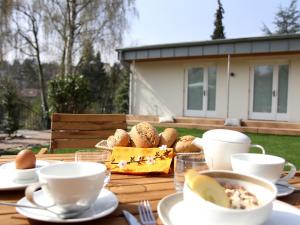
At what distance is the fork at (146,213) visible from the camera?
85cm

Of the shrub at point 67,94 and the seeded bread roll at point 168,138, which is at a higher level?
the shrub at point 67,94

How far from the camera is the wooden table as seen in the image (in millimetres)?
860

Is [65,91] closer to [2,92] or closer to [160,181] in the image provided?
[2,92]

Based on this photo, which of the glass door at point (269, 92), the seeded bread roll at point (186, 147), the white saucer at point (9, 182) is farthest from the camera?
the glass door at point (269, 92)

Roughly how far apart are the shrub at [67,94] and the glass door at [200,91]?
3805 millimetres

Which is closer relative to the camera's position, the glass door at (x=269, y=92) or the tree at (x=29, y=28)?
the glass door at (x=269, y=92)

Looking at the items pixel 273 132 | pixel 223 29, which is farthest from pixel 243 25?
→ pixel 273 132

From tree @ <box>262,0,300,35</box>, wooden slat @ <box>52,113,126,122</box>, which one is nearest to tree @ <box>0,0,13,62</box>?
wooden slat @ <box>52,113,126,122</box>

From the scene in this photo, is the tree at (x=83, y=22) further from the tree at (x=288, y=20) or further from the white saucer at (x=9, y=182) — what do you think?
the tree at (x=288, y=20)

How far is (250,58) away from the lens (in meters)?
10.2

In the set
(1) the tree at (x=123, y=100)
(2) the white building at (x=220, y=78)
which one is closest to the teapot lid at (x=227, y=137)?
(2) the white building at (x=220, y=78)

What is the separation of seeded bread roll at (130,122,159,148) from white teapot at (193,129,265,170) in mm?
381

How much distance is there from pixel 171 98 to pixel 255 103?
3.07 meters

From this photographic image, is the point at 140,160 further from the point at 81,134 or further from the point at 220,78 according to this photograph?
the point at 220,78
